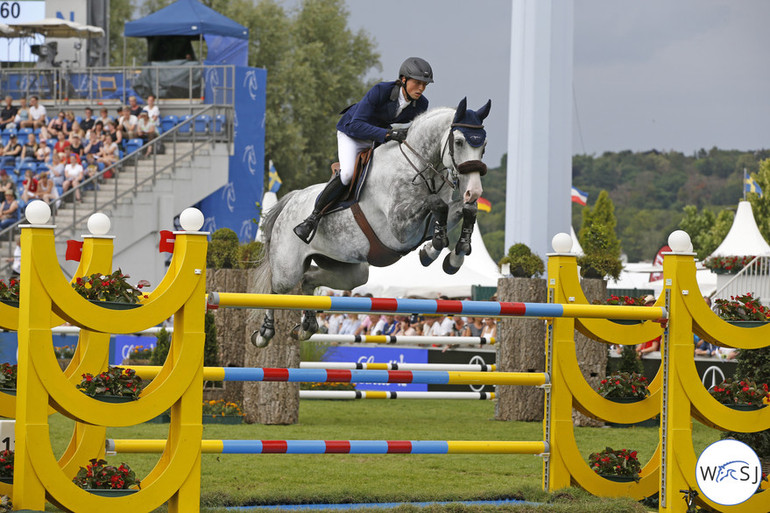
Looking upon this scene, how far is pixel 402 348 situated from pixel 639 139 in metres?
76.3

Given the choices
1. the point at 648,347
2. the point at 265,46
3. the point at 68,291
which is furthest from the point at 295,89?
the point at 68,291

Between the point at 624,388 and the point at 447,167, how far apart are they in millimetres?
2267

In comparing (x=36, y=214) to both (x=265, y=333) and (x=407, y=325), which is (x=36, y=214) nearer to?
(x=265, y=333)

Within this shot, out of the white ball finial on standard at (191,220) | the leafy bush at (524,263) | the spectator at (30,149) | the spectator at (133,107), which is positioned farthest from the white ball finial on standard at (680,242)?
the spectator at (30,149)

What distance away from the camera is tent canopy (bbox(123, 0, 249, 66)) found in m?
24.3

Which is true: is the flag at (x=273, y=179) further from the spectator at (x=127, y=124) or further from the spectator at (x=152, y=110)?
the spectator at (x=127, y=124)

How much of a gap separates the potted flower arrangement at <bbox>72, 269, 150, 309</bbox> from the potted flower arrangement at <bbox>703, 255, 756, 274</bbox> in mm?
15891

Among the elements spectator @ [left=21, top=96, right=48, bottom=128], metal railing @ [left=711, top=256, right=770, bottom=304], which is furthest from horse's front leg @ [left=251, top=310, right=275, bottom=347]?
spectator @ [left=21, top=96, right=48, bottom=128]

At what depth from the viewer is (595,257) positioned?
11.2m

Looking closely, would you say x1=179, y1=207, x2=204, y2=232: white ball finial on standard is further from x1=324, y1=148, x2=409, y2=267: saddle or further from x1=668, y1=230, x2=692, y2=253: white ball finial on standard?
x1=668, y1=230, x2=692, y2=253: white ball finial on standard

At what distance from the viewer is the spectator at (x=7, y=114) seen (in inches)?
858

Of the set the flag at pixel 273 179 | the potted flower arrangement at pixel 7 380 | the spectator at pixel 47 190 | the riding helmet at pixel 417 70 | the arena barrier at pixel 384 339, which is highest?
the flag at pixel 273 179

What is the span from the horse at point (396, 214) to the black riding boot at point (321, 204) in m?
0.06

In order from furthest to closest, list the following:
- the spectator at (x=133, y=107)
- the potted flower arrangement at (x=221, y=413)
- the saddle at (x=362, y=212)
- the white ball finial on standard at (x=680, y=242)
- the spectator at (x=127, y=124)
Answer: the spectator at (x=133, y=107), the spectator at (x=127, y=124), the potted flower arrangement at (x=221, y=413), the white ball finial on standard at (x=680, y=242), the saddle at (x=362, y=212)
